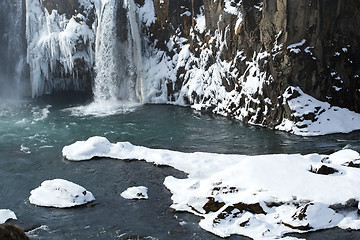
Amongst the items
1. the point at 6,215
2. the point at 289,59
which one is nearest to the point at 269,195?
the point at 6,215

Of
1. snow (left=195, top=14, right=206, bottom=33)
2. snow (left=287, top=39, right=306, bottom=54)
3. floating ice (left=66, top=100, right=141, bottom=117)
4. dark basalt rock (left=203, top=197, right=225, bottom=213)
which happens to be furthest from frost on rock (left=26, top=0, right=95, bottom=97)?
dark basalt rock (left=203, top=197, right=225, bottom=213)

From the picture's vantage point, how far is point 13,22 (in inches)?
1282

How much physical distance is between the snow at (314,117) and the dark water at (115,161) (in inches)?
25.2

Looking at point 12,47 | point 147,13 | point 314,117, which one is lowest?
point 314,117

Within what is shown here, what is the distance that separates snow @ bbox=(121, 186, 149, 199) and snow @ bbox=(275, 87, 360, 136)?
361 inches

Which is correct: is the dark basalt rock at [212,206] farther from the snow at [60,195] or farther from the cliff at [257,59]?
the cliff at [257,59]

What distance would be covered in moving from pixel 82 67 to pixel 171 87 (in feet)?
23.9

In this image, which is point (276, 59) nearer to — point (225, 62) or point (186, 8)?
point (225, 62)

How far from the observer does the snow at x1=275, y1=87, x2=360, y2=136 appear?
63.9 ft

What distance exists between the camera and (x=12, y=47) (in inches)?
1291

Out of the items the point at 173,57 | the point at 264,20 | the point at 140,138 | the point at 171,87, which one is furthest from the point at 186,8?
the point at 140,138

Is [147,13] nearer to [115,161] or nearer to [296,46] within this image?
[296,46]

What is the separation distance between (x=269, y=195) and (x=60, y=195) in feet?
20.1

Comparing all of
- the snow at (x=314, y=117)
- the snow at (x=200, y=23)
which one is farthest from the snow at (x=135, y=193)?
the snow at (x=200, y=23)
